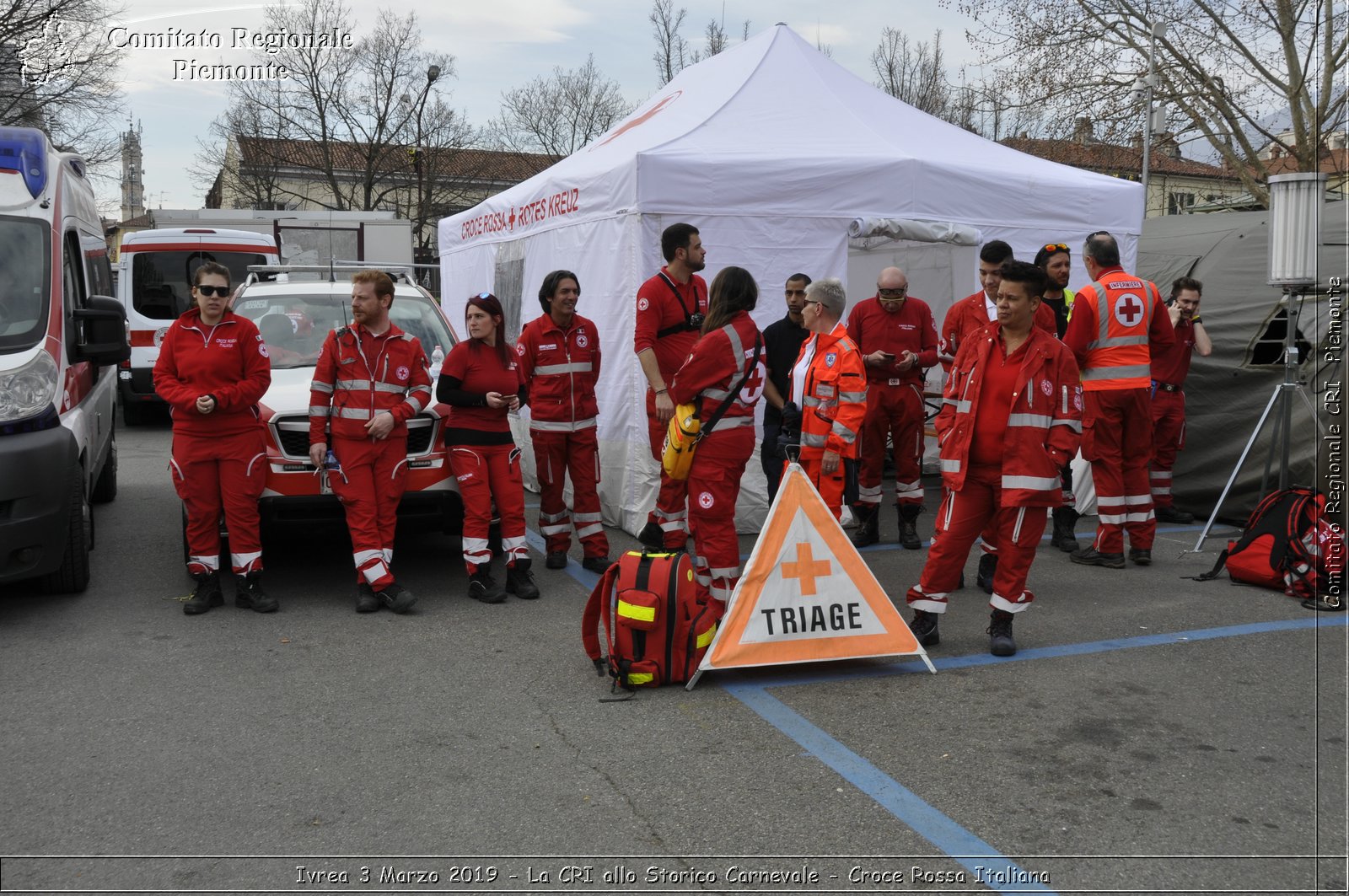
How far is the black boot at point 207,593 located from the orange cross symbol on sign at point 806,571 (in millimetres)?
3509

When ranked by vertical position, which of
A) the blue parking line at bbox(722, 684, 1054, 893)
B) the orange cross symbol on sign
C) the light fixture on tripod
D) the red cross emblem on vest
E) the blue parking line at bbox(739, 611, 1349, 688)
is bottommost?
the blue parking line at bbox(722, 684, 1054, 893)

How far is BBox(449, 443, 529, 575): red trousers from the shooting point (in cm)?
673

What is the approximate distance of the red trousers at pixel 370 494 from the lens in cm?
646

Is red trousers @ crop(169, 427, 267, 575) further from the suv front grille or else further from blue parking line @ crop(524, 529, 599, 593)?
blue parking line @ crop(524, 529, 599, 593)

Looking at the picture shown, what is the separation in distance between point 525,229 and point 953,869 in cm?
814

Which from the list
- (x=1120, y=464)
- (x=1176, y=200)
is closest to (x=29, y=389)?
(x=1120, y=464)

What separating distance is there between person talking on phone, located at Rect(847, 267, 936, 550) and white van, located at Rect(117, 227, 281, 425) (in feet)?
39.1

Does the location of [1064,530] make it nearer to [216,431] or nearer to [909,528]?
[909,528]

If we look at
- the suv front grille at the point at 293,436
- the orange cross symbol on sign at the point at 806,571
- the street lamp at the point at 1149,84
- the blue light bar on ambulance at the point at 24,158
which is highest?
the street lamp at the point at 1149,84

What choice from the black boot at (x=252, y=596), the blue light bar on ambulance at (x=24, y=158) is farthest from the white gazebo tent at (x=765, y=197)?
the blue light bar on ambulance at (x=24, y=158)

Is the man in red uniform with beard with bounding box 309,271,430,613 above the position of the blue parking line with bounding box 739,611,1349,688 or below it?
above

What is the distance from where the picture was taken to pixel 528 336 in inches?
291

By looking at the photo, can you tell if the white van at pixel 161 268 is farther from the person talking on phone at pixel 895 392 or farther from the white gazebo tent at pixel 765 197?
the person talking on phone at pixel 895 392

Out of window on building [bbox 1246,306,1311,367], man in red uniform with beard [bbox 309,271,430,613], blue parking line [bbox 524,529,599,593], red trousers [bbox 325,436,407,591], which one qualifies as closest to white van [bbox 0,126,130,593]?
man in red uniform with beard [bbox 309,271,430,613]
